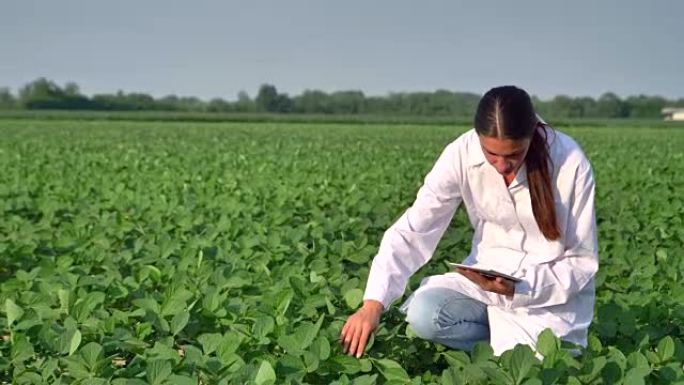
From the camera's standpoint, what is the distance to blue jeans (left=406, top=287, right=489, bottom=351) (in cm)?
315

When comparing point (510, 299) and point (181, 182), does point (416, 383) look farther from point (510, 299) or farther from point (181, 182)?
point (181, 182)

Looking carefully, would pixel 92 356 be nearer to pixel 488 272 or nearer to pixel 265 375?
pixel 265 375

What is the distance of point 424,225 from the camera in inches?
127

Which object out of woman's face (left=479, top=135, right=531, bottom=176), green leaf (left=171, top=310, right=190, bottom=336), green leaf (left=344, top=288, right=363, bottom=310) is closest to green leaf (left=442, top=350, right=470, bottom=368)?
green leaf (left=344, top=288, right=363, bottom=310)

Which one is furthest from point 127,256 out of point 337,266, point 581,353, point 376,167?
point 376,167

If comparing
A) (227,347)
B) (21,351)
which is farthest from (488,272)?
(21,351)

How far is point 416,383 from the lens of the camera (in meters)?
2.57

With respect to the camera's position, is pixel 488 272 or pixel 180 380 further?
pixel 488 272

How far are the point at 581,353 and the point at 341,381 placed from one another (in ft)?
2.85

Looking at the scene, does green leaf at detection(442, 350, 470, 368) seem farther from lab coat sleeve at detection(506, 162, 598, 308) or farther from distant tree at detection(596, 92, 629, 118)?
distant tree at detection(596, 92, 629, 118)

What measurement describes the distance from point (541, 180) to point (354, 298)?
2.70ft

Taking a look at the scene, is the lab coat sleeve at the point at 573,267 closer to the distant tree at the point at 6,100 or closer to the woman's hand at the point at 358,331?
the woman's hand at the point at 358,331

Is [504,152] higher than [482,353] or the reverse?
higher

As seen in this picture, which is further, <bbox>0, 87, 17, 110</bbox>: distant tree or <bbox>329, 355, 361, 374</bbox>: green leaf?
<bbox>0, 87, 17, 110</bbox>: distant tree
